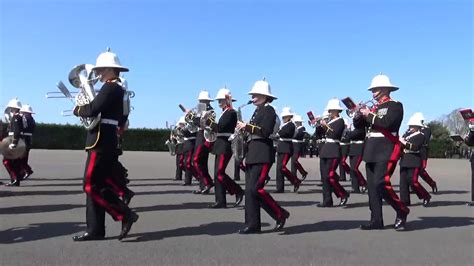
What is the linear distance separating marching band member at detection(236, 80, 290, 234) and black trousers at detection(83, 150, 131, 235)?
67.1 inches

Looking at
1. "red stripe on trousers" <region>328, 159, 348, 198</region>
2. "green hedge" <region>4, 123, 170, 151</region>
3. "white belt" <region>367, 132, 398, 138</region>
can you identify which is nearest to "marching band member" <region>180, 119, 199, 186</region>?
"red stripe on trousers" <region>328, 159, 348, 198</region>

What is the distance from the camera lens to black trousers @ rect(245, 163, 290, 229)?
7823 mm

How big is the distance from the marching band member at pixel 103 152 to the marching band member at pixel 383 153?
11.4 ft

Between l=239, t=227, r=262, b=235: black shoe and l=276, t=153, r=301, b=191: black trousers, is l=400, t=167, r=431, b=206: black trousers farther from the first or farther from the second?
l=239, t=227, r=262, b=235: black shoe

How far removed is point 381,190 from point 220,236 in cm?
246

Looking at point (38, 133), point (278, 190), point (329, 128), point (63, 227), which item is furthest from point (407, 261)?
point (38, 133)

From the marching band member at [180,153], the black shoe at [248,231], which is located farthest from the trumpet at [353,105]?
the marching band member at [180,153]

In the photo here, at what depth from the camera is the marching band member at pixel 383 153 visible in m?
8.17

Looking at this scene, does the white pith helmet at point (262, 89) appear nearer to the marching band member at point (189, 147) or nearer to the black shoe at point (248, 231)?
the black shoe at point (248, 231)

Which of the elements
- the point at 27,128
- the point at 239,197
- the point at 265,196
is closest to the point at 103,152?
the point at 265,196

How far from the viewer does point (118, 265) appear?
18.8ft

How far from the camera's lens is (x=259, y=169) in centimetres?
795

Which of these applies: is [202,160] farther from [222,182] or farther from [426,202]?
[426,202]

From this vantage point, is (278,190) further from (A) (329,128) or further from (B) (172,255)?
(B) (172,255)
